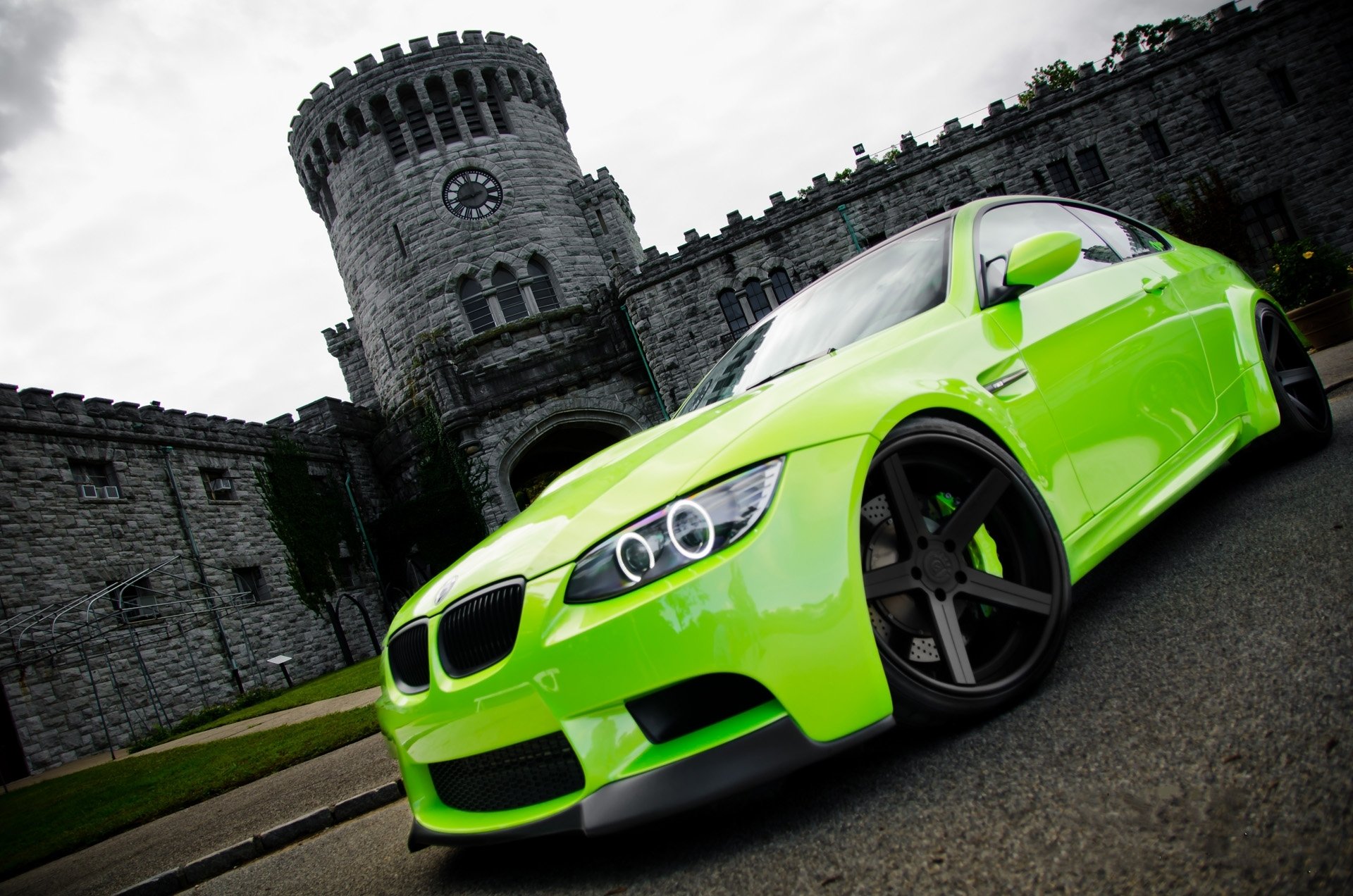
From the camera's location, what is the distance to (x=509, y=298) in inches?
950

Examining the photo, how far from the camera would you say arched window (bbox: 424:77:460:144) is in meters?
24.6

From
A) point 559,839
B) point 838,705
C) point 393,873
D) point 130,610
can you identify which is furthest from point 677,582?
point 130,610

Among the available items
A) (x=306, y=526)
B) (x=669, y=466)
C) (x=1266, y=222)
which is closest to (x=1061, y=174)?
(x=1266, y=222)

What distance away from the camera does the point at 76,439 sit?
1576 centimetres

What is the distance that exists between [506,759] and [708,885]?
58 cm

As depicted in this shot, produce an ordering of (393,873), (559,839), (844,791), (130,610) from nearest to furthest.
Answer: (844,791), (559,839), (393,873), (130,610)

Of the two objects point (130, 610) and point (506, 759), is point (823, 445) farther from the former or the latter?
point (130, 610)

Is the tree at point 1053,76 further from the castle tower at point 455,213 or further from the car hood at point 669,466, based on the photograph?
the car hood at point 669,466

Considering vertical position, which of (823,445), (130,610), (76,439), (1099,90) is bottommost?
(823,445)

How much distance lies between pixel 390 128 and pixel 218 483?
13.7m

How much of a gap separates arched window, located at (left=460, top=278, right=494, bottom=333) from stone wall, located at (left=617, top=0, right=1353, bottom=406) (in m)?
5.26

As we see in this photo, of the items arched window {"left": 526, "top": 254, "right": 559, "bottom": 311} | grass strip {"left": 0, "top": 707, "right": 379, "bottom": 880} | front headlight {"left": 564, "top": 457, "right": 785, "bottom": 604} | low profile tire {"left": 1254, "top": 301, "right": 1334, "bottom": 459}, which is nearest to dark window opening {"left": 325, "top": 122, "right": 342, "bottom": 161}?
arched window {"left": 526, "top": 254, "right": 559, "bottom": 311}

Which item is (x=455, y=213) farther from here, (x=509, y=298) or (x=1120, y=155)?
(x=1120, y=155)

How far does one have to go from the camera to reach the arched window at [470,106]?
2489 cm
